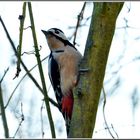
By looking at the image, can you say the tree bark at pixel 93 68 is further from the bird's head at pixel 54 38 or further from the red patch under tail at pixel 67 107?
the bird's head at pixel 54 38

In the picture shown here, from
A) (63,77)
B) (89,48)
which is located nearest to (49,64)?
(63,77)

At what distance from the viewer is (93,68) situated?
62.9 inches

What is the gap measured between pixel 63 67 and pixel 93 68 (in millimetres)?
1220

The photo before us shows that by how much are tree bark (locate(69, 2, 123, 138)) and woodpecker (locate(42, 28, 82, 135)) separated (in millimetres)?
986

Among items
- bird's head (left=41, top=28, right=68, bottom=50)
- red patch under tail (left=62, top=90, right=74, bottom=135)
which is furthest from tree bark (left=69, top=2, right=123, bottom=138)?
bird's head (left=41, top=28, right=68, bottom=50)

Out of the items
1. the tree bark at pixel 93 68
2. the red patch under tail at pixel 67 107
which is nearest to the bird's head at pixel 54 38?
the red patch under tail at pixel 67 107

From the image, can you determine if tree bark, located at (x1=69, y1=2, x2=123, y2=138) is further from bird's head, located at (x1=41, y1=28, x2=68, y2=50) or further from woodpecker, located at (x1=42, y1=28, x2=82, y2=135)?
bird's head, located at (x1=41, y1=28, x2=68, y2=50)

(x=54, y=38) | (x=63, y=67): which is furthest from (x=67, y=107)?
(x=54, y=38)

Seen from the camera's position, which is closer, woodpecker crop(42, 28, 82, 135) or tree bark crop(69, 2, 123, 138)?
tree bark crop(69, 2, 123, 138)

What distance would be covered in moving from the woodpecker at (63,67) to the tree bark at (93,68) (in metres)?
0.99

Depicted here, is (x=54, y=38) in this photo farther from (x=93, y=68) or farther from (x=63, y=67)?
(x=93, y=68)

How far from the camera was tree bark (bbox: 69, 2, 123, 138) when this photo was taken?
1.52 meters

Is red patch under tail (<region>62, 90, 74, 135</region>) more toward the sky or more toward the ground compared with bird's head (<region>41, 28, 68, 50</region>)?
more toward the ground

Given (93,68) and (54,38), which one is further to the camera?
(54,38)
